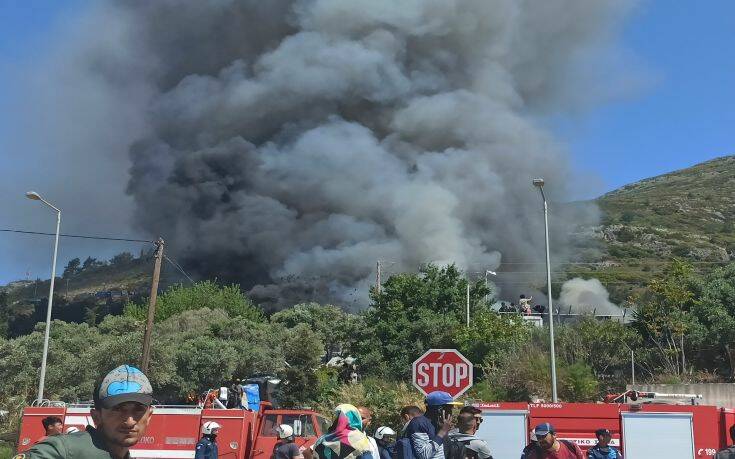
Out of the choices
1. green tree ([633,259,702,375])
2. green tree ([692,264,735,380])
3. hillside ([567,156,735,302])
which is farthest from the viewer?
hillside ([567,156,735,302])

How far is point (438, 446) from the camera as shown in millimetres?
4777

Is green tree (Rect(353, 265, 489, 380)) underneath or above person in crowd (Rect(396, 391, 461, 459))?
above

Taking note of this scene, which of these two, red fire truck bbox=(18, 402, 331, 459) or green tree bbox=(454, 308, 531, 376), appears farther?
green tree bbox=(454, 308, 531, 376)

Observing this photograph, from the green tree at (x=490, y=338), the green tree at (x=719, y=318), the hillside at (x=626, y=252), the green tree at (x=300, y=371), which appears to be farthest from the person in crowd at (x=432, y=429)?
the hillside at (x=626, y=252)

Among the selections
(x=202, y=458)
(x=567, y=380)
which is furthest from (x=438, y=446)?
(x=567, y=380)

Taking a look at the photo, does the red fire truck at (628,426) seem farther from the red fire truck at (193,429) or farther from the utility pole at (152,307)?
the utility pole at (152,307)

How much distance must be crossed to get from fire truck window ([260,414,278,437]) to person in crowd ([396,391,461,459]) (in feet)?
33.8

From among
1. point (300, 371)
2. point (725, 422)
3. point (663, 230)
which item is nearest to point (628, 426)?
point (725, 422)

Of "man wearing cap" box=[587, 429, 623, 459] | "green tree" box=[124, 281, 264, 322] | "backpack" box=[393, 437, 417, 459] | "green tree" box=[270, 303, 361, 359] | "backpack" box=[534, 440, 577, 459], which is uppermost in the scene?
"green tree" box=[124, 281, 264, 322]

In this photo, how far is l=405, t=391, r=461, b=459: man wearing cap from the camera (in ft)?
15.6

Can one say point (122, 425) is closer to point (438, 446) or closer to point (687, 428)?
point (438, 446)

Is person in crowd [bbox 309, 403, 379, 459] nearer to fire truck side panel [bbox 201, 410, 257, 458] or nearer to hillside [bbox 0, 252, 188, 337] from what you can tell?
fire truck side panel [bbox 201, 410, 257, 458]

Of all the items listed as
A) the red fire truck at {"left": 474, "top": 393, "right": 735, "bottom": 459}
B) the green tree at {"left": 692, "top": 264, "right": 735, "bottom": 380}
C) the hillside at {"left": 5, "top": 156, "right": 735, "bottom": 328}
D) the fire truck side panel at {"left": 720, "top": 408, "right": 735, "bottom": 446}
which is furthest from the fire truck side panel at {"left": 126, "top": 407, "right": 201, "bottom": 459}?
the hillside at {"left": 5, "top": 156, "right": 735, "bottom": 328}

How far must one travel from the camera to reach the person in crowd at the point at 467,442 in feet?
18.4
